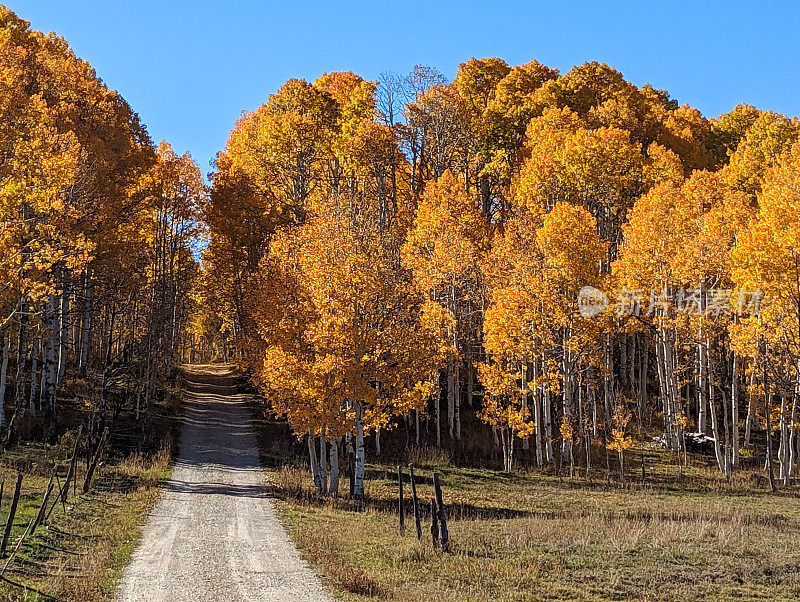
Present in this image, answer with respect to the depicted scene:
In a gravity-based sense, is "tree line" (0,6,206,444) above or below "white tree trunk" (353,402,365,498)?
above

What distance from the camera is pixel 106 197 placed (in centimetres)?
3173

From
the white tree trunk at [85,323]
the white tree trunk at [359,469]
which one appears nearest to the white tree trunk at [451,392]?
the white tree trunk at [359,469]

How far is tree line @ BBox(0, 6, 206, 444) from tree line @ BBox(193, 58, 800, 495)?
5499mm

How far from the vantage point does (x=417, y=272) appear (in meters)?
36.4

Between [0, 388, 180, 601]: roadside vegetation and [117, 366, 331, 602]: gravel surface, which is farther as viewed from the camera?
[117, 366, 331, 602]: gravel surface

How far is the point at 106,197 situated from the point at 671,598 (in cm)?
2761

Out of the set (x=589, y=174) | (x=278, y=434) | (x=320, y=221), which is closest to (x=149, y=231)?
(x=278, y=434)

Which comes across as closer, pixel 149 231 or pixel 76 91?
pixel 76 91

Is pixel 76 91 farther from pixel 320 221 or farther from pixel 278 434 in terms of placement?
pixel 278 434

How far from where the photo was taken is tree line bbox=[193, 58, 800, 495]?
26.2 metres

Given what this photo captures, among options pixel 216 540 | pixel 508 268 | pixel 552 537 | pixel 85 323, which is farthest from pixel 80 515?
pixel 508 268

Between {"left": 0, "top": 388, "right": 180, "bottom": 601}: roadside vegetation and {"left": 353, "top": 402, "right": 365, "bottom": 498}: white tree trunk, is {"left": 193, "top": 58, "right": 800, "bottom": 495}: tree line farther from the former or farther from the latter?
{"left": 0, "top": 388, "right": 180, "bottom": 601}: roadside vegetation

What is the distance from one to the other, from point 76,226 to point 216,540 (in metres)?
16.6

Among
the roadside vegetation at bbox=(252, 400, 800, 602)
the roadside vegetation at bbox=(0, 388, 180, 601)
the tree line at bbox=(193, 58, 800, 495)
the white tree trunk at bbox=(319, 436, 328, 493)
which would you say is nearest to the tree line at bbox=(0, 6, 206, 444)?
the roadside vegetation at bbox=(0, 388, 180, 601)
